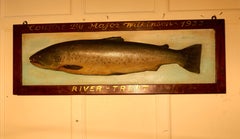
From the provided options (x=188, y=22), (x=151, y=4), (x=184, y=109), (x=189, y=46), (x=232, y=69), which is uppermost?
(x=151, y=4)

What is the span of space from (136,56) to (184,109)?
1.61 ft

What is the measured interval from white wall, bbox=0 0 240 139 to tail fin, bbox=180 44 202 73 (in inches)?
7.7

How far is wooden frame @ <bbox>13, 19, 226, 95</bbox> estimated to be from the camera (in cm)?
178

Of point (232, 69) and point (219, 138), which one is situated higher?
point (232, 69)

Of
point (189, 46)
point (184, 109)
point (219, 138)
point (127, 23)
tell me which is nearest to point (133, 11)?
point (127, 23)

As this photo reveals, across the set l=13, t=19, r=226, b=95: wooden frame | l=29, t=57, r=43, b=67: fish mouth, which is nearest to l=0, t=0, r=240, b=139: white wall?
l=13, t=19, r=226, b=95: wooden frame

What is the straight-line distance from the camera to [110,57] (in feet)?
5.98

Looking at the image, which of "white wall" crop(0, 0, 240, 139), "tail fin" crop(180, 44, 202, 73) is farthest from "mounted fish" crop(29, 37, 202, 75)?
"white wall" crop(0, 0, 240, 139)

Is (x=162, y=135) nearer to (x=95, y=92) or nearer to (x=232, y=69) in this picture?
(x=95, y=92)

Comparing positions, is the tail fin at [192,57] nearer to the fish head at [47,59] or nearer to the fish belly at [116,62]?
the fish belly at [116,62]

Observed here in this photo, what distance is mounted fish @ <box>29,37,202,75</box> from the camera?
179 centimetres

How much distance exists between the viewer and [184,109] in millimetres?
1800

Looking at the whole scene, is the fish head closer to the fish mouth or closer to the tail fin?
the fish mouth

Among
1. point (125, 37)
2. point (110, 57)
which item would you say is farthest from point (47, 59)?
point (125, 37)
